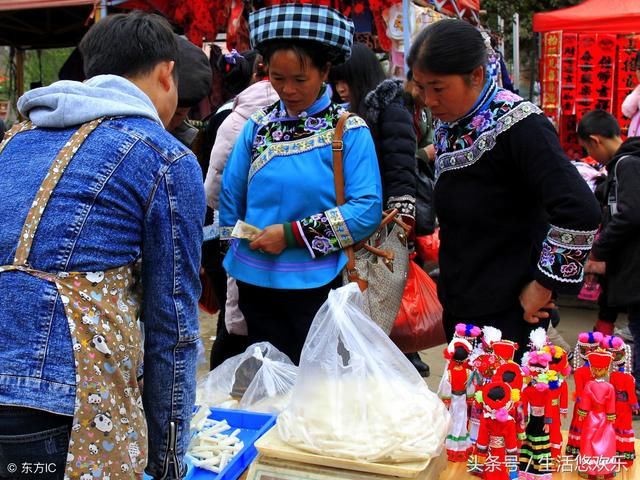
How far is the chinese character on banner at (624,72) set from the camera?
783 centimetres

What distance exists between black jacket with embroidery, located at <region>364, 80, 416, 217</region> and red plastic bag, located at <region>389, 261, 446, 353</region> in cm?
35

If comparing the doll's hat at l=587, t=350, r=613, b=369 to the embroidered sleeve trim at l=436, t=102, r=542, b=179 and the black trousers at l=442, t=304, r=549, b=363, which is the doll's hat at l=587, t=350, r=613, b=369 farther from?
the embroidered sleeve trim at l=436, t=102, r=542, b=179

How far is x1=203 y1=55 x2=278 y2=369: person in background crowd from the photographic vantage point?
101 inches

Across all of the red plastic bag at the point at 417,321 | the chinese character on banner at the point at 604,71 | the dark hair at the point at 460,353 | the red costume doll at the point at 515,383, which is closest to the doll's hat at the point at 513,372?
the red costume doll at the point at 515,383

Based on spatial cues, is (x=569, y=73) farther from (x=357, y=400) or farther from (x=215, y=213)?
(x=357, y=400)

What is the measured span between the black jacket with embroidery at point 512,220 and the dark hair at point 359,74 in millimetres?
Answer: 1108

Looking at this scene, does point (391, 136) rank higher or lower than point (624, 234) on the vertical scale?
higher

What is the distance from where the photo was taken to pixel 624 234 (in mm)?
3699

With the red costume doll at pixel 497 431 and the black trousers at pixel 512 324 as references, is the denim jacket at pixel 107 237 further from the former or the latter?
the black trousers at pixel 512 324

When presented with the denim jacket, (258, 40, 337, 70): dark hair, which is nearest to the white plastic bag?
the denim jacket

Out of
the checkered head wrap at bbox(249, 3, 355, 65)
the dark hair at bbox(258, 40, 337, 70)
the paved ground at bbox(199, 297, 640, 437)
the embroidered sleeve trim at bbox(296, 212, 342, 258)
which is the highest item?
the checkered head wrap at bbox(249, 3, 355, 65)

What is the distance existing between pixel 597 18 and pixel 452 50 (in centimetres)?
667

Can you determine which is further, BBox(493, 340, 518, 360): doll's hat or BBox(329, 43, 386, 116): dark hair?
BBox(329, 43, 386, 116): dark hair

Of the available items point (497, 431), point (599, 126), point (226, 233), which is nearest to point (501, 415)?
point (497, 431)
